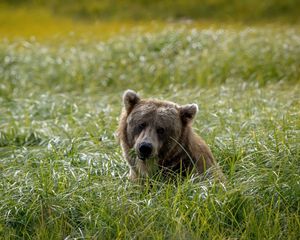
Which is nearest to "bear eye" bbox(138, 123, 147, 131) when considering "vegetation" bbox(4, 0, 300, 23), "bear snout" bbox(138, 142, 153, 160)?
"bear snout" bbox(138, 142, 153, 160)

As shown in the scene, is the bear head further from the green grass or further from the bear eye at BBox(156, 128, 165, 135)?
the green grass

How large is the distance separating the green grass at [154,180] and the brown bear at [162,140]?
0.24 metres

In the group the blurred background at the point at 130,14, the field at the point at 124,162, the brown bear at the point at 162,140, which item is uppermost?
the brown bear at the point at 162,140

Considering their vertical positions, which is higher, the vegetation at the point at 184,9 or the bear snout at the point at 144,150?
the bear snout at the point at 144,150

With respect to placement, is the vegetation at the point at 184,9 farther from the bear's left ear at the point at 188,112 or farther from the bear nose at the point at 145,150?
the bear nose at the point at 145,150

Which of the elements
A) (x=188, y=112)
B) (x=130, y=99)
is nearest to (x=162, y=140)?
(x=188, y=112)

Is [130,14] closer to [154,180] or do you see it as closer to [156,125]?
[156,125]

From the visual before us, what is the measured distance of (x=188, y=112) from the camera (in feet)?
23.0

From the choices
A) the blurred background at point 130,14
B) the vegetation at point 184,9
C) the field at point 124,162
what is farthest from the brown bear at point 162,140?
the vegetation at point 184,9

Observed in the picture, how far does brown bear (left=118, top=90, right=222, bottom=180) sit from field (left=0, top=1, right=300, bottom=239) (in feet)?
0.66

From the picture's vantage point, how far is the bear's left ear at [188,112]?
7009mm

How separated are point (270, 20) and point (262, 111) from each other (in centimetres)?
1574

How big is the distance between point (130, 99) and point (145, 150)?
0.70 m

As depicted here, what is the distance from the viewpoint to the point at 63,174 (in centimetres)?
663
